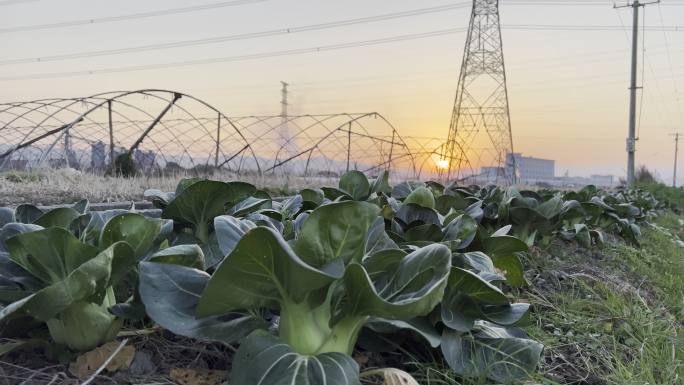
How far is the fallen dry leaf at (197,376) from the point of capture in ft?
3.59

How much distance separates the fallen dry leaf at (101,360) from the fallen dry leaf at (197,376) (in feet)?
0.37

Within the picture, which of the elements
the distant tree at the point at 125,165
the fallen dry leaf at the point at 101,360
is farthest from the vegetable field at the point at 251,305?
the distant tree at the point at 125,165

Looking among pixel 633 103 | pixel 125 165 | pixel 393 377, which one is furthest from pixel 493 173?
pixel 393 377

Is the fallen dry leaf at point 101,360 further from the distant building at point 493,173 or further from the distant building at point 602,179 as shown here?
the distant building at point 602,179

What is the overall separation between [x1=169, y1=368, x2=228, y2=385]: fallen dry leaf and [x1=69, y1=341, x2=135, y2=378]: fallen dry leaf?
0.11 m

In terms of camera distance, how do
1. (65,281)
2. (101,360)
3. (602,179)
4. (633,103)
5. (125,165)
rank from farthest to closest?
1. (602,179)
2. (633,103)
3. (125,165)
4. (101,360)
5. (65,281)

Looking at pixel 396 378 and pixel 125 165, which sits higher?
pixel 125 165

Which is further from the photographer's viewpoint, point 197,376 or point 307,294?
point 197,376

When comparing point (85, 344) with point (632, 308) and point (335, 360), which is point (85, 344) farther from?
point (632, 308)

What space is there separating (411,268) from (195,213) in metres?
0.81

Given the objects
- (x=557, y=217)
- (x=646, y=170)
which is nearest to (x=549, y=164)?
(x=646, y=170)

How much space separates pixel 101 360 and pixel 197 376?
0.22m

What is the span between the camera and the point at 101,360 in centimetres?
112

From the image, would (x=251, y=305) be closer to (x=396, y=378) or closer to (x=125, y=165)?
(x=396, y=378)
